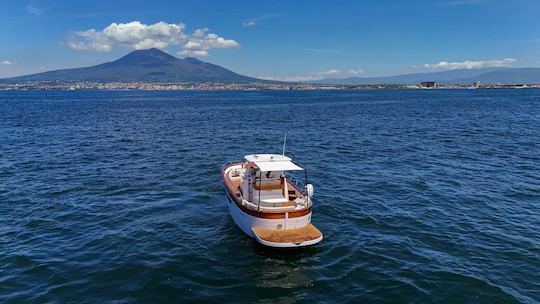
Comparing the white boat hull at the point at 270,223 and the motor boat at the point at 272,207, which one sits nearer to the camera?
the white boat hull at the point at 270,223

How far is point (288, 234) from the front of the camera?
18.2 meters

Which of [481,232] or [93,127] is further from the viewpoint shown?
[93,127]

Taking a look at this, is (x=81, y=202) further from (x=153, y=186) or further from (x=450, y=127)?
(x=450, y=127)

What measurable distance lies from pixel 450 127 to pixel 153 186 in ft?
173

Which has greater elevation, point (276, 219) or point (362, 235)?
point (276, 219)

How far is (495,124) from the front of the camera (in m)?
65.9

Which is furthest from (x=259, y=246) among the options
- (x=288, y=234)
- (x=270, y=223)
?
(x=288, y=234)

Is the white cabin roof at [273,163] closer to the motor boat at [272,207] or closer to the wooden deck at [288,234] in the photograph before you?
the motor boat at [272,207]

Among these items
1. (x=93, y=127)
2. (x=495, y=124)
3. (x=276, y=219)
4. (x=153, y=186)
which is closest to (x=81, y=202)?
(x=153, y=186)

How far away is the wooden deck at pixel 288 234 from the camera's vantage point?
17.5 meters

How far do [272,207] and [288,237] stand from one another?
7.02 ft

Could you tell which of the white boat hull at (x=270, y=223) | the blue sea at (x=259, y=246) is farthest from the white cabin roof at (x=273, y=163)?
the blue sea at (x=259, y=246)

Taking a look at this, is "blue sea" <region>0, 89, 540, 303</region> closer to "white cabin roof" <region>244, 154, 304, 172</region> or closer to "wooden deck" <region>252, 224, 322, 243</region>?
"wooden deck" <region>252, 224, 322, 243</region>

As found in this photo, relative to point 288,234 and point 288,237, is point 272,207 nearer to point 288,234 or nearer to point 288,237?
point 288,234
